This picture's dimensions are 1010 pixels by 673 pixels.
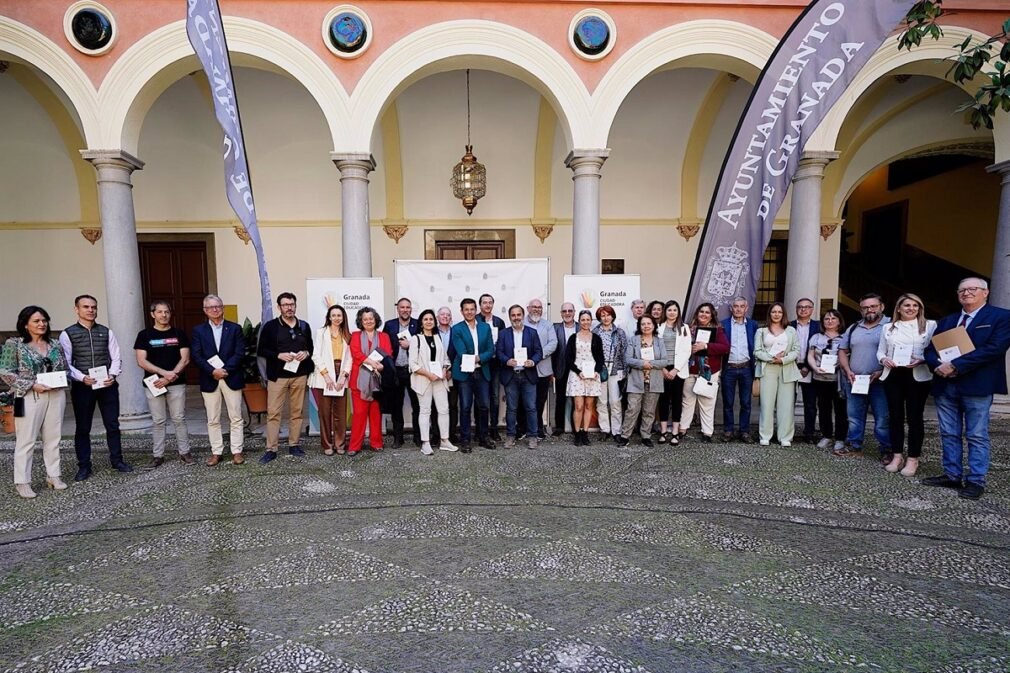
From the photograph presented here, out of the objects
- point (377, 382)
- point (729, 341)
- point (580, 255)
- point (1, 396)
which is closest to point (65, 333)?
point (1, 396)

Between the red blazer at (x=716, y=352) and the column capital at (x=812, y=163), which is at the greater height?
the column capital at (x=812, y=163)

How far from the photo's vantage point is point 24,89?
915 centimetres

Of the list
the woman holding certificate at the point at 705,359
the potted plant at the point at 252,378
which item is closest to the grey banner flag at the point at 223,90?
the potted plant at the point at 252,378

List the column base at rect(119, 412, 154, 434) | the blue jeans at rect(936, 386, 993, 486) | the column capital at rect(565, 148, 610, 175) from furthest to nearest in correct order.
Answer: the column capital at rect(565, 148, 610, 175) < the column base at rect(119, 412, 154, 434) < the blue jeans at rect(936, 386, 993, 486)

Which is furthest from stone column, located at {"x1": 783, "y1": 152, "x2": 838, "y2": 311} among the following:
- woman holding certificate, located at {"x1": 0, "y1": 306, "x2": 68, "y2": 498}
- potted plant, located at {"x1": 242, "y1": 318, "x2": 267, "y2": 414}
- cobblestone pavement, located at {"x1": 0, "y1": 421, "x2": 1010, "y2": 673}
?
woman holding certificate, located at {"x1": 0, "y1": 306, "x2": 68, "y2": 498}

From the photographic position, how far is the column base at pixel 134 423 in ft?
22.0

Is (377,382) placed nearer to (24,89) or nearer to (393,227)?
(393,227)

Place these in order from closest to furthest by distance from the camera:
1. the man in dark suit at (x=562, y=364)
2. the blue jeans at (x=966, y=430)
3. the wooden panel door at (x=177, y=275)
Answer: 1. the blue jeans at (x=966, y=430)
2. the man in dark suit at (x=562, y=364)
3. the wooden panel door at (x=177, y=275)

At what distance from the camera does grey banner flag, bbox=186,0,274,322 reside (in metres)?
5.55

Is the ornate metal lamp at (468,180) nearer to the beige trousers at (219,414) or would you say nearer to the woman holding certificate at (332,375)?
the woman holding certificate at (332,375)

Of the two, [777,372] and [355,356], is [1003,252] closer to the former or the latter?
[777,372]

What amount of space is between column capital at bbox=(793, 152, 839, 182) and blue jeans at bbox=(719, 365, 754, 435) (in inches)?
120

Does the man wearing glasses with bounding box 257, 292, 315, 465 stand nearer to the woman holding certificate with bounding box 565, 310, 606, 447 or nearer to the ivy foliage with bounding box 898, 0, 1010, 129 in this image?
the woman holding certificate with bounding box 565, 310, 606, 447

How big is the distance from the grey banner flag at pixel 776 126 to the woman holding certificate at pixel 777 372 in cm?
70
